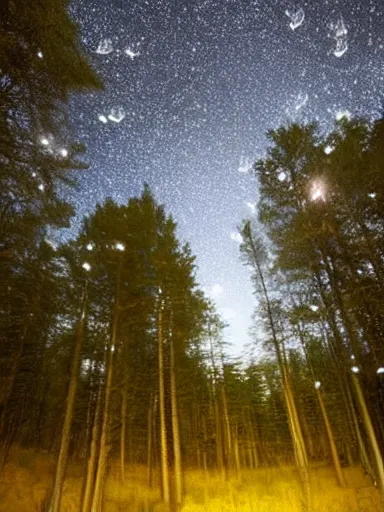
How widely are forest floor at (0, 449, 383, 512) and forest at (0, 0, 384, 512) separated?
110mm

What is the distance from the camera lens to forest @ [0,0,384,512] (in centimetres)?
718

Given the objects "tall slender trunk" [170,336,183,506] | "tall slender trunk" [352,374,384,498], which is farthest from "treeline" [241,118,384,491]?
"tall slender trunk" [170,336,183,506]

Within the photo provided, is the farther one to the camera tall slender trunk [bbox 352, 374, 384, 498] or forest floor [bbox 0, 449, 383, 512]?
forest floor [bbox 0, 449, 383, 512]

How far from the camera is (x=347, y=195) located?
11180 millimetres

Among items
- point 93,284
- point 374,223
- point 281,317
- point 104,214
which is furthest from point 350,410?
point 104,214

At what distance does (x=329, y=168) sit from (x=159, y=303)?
376 inches

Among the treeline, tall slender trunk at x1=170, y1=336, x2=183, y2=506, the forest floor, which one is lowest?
the forest floor

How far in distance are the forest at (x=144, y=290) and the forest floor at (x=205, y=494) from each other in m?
0.11

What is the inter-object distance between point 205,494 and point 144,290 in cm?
1019

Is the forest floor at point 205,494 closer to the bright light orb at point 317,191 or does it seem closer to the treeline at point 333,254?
the treeline at point 333,254

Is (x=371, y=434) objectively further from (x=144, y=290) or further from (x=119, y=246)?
Answer: (x=119, y=246)

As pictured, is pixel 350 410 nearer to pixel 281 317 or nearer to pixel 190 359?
pixel 281 317

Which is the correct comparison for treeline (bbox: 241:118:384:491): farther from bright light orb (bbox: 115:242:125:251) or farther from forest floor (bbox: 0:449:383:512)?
bright light orb (bbox: 115:242:125:251)

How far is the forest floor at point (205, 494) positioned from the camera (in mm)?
11734
